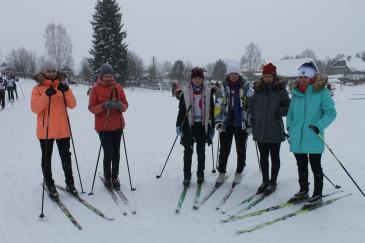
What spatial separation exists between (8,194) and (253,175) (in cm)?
396

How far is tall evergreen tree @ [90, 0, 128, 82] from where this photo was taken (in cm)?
3953

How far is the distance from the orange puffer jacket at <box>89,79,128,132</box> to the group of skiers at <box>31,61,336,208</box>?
15mm

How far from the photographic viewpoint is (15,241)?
4207mm

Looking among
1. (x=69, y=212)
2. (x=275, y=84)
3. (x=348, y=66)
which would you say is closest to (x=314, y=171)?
(x=275, y=84)

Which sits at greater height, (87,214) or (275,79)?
(275,79)

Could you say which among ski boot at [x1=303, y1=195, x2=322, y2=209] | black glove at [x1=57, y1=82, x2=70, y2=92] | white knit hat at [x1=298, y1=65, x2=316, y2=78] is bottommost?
ski boot at [x1=303, y1=195, x2=322, y2=209]

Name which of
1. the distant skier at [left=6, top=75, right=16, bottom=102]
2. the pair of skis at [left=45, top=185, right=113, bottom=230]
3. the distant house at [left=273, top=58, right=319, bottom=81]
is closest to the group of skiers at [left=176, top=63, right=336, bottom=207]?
the pair of skis at [left=45, top=185, right=113, bottom=230]

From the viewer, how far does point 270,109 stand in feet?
17.4

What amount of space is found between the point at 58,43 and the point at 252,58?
4581 cm

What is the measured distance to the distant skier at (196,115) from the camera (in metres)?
5.75

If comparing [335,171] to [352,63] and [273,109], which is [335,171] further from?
[352,63]

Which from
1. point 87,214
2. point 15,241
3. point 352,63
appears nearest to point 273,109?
point 87,214

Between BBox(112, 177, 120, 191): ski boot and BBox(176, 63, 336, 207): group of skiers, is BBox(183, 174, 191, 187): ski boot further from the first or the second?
BBox(112, 177, 120, 191): ski boot

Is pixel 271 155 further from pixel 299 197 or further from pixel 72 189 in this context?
pixel 72 189
